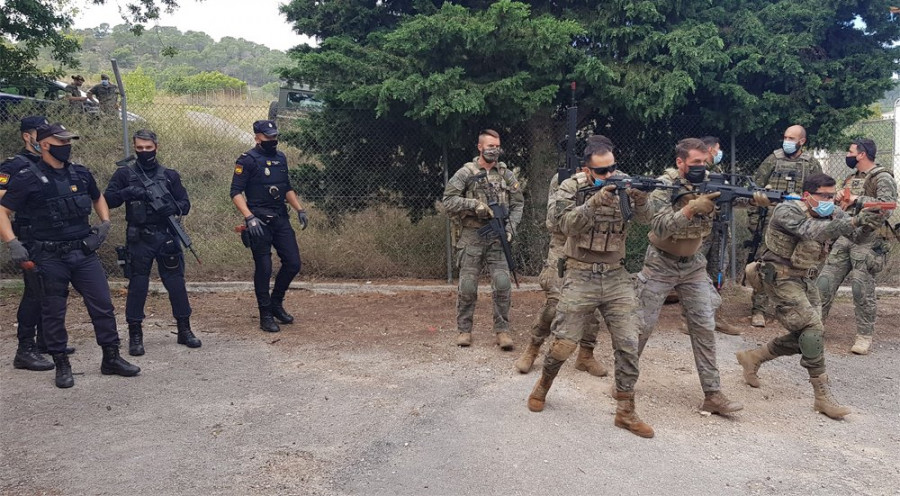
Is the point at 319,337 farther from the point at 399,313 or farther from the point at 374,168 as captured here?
the point at 374,168

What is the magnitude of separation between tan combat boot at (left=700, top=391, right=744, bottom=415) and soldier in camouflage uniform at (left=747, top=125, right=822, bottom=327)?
115 inches

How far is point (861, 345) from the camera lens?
20.8 feet

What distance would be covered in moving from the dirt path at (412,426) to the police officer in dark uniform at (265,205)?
695 mm

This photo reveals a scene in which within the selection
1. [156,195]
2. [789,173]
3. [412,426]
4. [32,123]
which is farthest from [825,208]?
[32,123]

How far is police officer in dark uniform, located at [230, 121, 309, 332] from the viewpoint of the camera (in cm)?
650

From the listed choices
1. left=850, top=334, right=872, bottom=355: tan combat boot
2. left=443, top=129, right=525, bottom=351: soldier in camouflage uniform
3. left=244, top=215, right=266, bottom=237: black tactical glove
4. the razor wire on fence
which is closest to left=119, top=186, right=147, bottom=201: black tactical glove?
left=244, top=215, right=266, bottom=237: black tactical glove

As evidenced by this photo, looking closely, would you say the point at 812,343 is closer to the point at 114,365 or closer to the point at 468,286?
the point at 468,286

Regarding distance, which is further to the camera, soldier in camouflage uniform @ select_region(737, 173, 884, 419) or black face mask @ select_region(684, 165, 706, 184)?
soldier in camouflage uniform @ select_region(737, 173, 884, 419)

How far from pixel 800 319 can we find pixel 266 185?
4.96m

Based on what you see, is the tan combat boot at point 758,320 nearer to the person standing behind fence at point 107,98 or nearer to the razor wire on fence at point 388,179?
the razor wire on fence at point 388,179

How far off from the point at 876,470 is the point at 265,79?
74548mm

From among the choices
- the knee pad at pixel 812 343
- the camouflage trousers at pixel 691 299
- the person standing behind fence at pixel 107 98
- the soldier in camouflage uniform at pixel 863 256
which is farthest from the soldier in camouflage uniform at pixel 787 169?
the person standing behind fence at pixel 107 98

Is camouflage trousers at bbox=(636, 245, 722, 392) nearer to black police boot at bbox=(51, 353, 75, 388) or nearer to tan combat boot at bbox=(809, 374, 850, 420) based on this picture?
tan combat boot at bbox=(809, 374, 850, 420)

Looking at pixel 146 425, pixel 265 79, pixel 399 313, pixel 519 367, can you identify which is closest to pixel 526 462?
pixel 519 367
